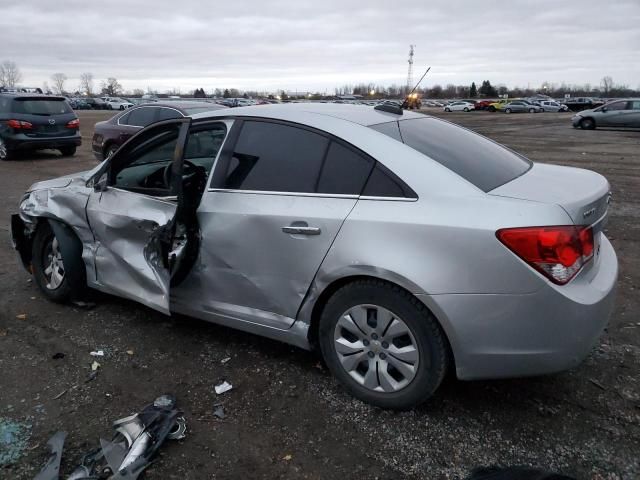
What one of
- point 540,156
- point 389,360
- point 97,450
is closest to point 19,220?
point 97,450

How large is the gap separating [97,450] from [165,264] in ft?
3.89

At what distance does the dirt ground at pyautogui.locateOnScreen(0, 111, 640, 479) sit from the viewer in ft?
8.14

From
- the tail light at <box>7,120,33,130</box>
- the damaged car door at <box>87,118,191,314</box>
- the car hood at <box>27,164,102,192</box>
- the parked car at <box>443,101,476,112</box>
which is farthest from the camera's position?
the parked car at <box>443,101,476,112</box>

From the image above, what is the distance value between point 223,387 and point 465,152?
2.04m

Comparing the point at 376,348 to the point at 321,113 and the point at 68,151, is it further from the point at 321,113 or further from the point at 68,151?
the point at 68,151

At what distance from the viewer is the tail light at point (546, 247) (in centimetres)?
233

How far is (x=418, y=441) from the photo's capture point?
8.60ft

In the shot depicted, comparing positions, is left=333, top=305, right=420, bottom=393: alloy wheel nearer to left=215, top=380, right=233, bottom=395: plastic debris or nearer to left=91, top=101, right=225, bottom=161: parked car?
left=215, top=380, right=233, bottom=395: plastic debris

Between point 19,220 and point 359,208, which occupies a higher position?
point 359,208

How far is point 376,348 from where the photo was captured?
2742mm

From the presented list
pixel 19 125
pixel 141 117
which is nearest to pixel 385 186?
pixel 141 117

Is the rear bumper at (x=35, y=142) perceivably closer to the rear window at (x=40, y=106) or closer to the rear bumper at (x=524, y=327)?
the rear window at (x=40, y=106)

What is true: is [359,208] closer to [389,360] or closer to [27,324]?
[389,360]

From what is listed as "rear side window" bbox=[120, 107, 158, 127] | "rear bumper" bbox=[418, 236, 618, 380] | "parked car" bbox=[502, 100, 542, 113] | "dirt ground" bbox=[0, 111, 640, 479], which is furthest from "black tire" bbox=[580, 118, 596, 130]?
"parked car" bbox=[502, 100, 542, 113]
